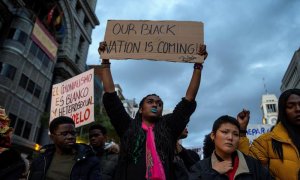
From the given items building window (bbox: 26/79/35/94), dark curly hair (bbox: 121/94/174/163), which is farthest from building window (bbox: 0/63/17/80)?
dark curly hair (bbox: 121/94/174/163)

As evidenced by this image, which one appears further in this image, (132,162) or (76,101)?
(76,101)

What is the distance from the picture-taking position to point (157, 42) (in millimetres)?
3727

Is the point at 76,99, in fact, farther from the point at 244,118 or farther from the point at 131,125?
the point at 244,118

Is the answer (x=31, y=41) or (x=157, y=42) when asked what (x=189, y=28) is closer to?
(x=157, y=42)

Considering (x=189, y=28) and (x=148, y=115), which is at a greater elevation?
(x=189, y=28)

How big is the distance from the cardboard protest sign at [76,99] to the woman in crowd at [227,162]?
364cm

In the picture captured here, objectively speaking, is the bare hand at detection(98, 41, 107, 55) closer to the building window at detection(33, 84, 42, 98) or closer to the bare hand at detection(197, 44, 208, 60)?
the bare hand at detection(197, 44, 208, 60)

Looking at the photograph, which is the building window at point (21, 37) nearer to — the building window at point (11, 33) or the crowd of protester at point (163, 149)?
the building window at point (11, 33)

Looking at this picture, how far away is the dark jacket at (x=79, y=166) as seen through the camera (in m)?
3.01

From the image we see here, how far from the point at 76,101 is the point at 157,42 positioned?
3.23 m

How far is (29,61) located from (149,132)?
977 inches

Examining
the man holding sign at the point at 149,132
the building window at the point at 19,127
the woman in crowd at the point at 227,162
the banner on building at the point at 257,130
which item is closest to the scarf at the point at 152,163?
the man holding sign at the point at 149,132

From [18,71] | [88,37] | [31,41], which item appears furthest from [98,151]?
[88,37]

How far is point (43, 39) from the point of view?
88.4ft
